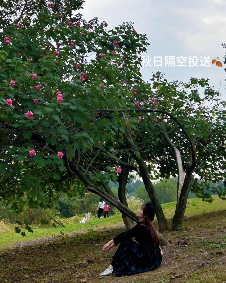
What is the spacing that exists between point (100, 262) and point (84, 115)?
3.53m

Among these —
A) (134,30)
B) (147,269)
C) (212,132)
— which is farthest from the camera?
(212,132)

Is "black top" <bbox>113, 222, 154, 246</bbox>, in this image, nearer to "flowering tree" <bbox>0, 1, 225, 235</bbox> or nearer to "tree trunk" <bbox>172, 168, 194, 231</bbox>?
"flowering tree" <bbox>0, 1, 225, 235</bbox>

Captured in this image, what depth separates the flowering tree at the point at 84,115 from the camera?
22.4 feet

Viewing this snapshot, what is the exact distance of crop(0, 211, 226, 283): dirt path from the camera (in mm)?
5688

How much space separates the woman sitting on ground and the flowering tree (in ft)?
4.02

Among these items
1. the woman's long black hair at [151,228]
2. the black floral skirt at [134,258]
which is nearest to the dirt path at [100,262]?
the black floral skirt at [134,258]

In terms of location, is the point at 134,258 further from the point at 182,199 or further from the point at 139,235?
the point at 182,199

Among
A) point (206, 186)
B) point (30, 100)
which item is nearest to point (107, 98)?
point (30, 100)

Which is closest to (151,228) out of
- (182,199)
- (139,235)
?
(139,235)

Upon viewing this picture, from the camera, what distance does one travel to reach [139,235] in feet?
21.3

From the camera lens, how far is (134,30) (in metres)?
11.3

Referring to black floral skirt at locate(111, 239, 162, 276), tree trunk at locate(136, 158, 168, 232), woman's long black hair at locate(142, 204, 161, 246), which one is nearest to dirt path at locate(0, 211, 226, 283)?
black floral skirt at locate(111, 239, 162, 276)

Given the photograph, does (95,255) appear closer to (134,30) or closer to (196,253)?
(196,253)

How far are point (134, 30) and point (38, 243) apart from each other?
29.0 ft
